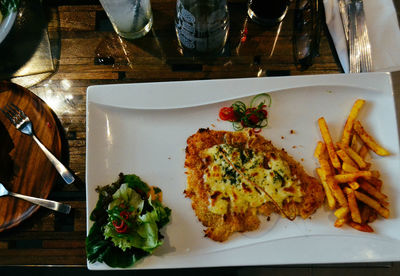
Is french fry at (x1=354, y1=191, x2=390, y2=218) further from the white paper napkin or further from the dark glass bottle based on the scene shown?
the dark glass bottle

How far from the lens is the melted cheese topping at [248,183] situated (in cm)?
199

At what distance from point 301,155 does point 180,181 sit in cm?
84

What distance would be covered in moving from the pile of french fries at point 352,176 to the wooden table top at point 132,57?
0.54m

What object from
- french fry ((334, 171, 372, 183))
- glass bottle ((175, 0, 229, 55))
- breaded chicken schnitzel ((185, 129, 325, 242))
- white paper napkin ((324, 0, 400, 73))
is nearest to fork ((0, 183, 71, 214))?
breaded chicken schnitzel ((185, 129, 325, 242))

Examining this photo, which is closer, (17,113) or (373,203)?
(373,203)

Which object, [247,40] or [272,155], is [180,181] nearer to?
[272,155]

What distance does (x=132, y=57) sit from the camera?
2.46m

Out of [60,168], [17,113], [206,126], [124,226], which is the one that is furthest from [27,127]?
[206,126]

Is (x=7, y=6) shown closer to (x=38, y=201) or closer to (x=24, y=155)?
(x=24, y=155)

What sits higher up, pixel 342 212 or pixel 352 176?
pixel 352 176

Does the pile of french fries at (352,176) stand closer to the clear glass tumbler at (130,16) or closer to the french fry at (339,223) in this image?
the french fry at (339,223)

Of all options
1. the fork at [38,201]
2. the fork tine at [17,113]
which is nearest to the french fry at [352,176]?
the fork at [38,201]

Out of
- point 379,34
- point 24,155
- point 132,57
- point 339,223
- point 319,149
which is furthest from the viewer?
point 132,57

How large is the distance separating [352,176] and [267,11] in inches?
51.6
